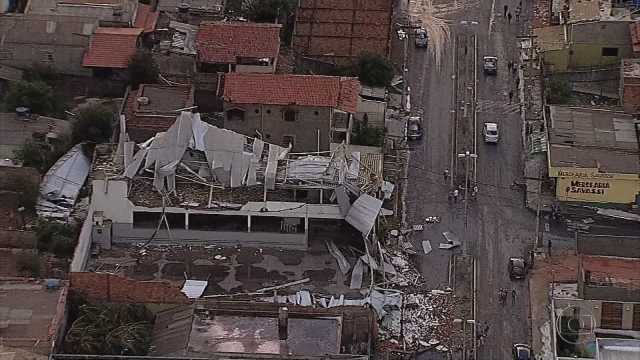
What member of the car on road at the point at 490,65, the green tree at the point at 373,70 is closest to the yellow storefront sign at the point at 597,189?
the green tree at the point at 373,70

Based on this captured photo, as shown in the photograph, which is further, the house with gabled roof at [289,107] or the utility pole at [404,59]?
the utility pole at [404,59]

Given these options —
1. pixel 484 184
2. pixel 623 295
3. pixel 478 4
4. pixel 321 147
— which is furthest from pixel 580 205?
pixel 478 4

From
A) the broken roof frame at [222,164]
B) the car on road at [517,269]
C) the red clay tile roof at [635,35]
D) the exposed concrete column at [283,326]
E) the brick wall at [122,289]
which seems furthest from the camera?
the red clay tile roof at [635,35]

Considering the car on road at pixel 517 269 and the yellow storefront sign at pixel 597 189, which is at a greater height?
the yellow storefront sign at pixel 597 189

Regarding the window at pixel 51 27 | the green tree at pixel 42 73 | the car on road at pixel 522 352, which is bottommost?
the car on road at pixel 522 352

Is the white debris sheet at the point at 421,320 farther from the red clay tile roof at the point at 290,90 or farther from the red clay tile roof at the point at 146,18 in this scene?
the red clay tile roof at the point at 146,18

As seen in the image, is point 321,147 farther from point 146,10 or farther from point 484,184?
point 146,10
